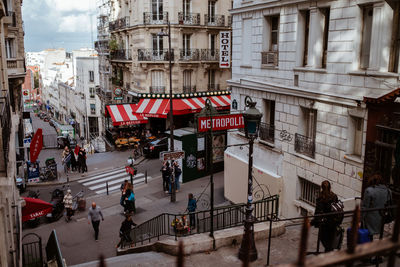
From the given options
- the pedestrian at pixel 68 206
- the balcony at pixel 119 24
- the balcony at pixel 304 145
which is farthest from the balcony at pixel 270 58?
the balcony at pixel 119 24

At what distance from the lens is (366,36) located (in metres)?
11.2

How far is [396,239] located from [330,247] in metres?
5.21

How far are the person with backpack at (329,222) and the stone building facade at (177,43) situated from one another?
87.4 ft

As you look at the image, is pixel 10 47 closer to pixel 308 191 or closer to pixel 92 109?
pixel 308 191

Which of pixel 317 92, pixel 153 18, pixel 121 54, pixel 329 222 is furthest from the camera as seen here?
pixel 121 54

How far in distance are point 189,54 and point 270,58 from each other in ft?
63.3

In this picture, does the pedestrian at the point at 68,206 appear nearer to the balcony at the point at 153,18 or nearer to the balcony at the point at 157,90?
the balcony at the point at 157,90

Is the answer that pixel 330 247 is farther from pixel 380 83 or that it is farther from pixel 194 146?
pixel 194 146

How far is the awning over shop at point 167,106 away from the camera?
31.9 m

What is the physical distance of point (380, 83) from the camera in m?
10.6

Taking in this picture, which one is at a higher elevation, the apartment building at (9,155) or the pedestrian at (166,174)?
the apartment building at (9,155)

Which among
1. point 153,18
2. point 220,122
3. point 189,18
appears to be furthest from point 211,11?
point 220,122

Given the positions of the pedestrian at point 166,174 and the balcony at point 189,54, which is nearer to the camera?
the pedestrian at point 166,174

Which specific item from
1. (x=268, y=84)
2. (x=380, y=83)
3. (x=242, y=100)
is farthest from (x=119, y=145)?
(x=380, y=83)
